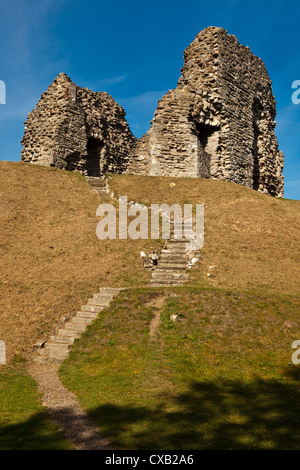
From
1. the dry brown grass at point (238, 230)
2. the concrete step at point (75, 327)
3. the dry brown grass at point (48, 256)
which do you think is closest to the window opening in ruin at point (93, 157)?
the dry brown grass at point (238, 230)

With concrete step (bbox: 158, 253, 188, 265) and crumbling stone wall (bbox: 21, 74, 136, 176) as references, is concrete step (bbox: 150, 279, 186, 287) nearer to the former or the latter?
concrete step (bbox: 158, 253, 188, 265)

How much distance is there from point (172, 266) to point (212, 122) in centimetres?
2023

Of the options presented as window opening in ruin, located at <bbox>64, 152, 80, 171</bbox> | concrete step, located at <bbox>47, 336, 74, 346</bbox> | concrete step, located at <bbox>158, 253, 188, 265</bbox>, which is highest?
window opening in ruin, located at <bbox>64, 152, 80, 171</bbox>

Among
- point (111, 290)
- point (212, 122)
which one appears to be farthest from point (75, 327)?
point (212, 122)

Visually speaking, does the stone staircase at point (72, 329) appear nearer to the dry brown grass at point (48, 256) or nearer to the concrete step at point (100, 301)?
the concrete step at point (100, 301)

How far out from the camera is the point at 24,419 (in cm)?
859

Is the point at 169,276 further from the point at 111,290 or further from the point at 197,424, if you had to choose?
the point at 197,424

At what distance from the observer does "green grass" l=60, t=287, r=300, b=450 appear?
25.9 ft

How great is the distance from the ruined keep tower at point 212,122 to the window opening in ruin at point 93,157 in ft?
10.3

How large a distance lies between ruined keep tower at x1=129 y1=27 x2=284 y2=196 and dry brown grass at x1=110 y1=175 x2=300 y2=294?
4040 millimetres

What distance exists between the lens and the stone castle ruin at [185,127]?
31719 millimetres

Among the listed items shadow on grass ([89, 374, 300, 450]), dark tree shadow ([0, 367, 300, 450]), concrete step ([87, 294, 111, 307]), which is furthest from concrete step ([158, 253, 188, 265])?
dark tree shadow ([0, 367, 300, 450])
